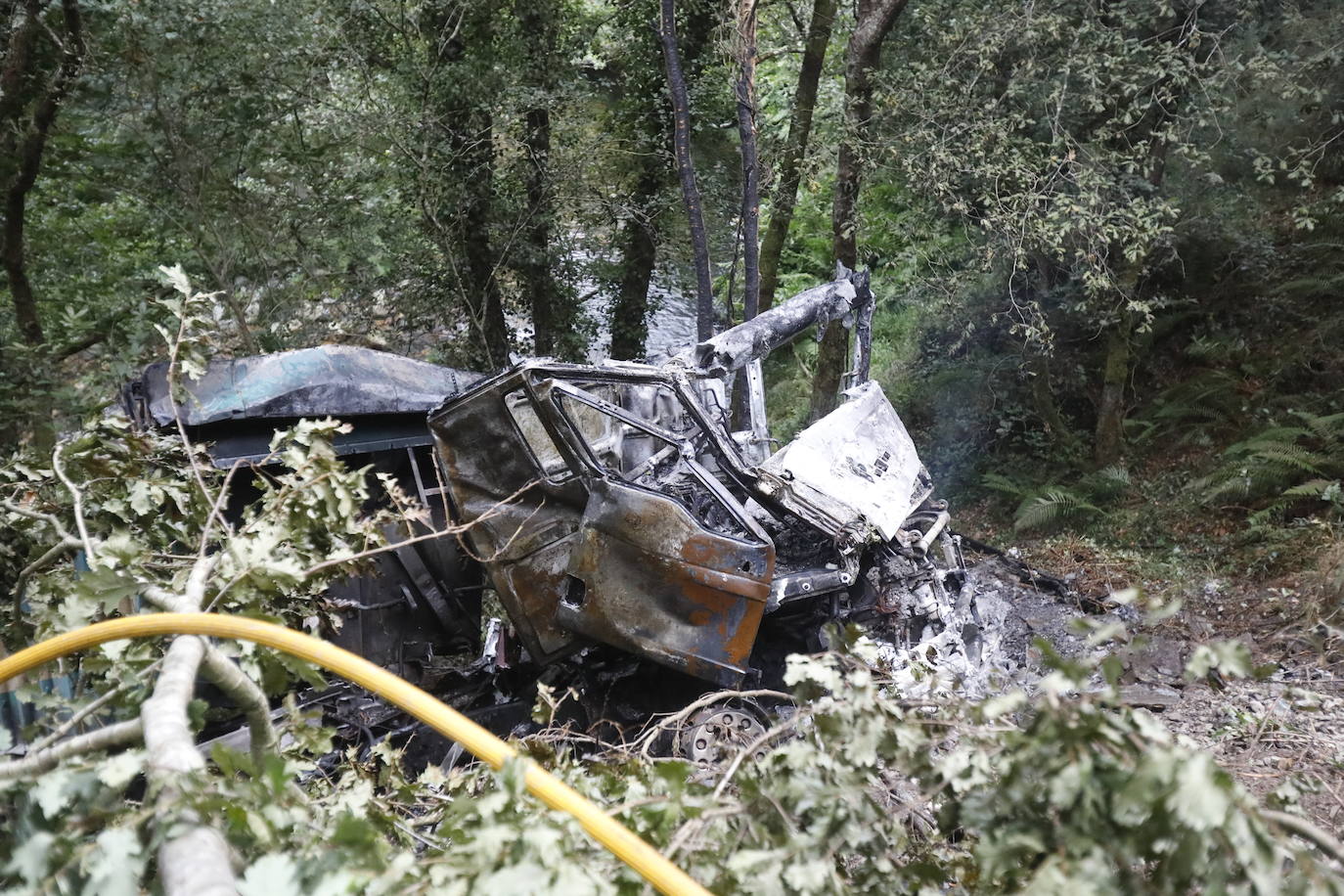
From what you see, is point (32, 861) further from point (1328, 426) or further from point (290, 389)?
point (1328, 426)

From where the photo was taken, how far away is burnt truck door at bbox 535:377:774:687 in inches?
165

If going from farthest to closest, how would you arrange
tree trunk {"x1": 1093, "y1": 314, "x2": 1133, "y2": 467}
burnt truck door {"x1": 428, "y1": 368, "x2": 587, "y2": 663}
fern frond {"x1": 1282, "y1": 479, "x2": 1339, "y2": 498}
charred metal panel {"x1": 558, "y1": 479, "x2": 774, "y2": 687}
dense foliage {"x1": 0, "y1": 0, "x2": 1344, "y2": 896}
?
tree trunk {"x1": 1093, "y1": 314, "x2": 1133, "y2": 467} < fern frond {"x1": 1282, "y1": 479, "x2": 1339, "y2": 498} < burnt truck door {"x1": 428, "y1": 368, "x2": 587, "y2": 663} < charred metal panel {"x1": 558, "y1": 479, "x2": 774, "y2": 687} < dense foliage {"x1": 0, "y1": 0, "x2": 1344, "y2": 896}

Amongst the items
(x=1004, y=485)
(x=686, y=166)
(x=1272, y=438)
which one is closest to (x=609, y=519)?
(x=686, y=166)

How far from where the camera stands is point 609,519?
433cm

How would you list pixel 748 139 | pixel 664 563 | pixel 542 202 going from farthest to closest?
pixel 542 202, pixel 748 139, pixel 664 563

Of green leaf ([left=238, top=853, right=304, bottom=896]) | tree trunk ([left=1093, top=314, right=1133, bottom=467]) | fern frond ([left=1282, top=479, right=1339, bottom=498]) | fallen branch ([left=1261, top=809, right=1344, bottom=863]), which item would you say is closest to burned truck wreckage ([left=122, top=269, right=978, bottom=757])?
green leaf ([left=238, top=853, right=304, bottom=896])

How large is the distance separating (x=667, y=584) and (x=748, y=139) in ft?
16.9

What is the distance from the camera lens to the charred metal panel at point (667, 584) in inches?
164

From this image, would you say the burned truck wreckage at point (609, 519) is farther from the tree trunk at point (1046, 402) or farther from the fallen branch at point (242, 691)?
the tree trunk at point (1046, 402)

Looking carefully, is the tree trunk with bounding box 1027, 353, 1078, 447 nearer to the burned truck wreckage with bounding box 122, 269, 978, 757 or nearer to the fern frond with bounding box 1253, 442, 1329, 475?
the fern frond with bounding box 1253, 442, 1329, 475

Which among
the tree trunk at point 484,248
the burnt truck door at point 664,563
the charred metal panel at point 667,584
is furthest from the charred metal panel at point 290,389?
the tree trunk at point 484,248

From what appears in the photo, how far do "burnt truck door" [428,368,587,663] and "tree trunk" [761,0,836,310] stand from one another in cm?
541

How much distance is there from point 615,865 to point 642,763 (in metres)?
0.70

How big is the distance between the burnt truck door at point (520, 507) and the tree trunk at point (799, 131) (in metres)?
5.41
